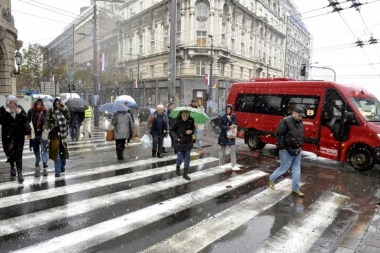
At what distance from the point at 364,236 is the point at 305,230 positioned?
79 cm

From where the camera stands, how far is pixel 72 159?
9695mm

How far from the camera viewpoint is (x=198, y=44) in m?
39.7

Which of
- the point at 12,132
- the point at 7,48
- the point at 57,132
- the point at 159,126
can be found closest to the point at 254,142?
the point at 159,126

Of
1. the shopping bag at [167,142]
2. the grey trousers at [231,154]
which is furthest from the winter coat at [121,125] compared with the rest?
the grey trousers at [231,154]

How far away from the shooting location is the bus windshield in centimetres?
912

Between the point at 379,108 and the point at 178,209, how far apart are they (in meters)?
7.39

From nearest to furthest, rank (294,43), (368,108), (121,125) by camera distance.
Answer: (368,108) < (121,125) < (294,43)

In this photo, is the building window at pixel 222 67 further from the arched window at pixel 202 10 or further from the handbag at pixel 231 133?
the handbag at pixel 231 133

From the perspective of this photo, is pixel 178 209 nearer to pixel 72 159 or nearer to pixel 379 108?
pixel 72 159

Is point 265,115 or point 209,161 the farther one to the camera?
point 265,115

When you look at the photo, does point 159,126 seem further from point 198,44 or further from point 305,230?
point 198,44

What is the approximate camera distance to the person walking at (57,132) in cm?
714

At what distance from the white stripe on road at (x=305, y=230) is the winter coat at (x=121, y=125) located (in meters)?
5.58

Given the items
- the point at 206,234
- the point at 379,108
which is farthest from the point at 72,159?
the point at 379,108
